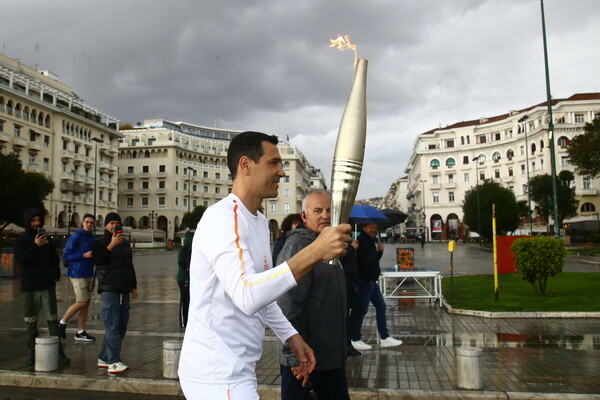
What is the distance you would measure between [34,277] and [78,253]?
1129 mm

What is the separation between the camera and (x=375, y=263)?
7418mm

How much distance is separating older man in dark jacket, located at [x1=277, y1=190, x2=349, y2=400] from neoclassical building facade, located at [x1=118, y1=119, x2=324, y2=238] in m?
74.4

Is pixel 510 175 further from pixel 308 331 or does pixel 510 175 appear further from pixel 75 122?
pixel 308 331

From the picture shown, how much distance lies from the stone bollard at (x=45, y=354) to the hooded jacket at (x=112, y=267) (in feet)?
3.01

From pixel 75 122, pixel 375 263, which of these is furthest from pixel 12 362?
pixel 75 122

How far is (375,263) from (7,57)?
207 ft

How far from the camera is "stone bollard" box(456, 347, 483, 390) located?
17.3 feet

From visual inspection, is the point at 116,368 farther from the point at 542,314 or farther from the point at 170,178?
the point at 170,178

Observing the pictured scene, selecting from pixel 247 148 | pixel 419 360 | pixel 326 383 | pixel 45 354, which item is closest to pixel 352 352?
pixel 419 360

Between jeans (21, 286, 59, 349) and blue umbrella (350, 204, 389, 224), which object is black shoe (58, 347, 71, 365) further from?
blue umbrella (350, 204, 389, 224)

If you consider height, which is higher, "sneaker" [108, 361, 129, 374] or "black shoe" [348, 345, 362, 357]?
"sneaker" [108, 361, 129, 374]

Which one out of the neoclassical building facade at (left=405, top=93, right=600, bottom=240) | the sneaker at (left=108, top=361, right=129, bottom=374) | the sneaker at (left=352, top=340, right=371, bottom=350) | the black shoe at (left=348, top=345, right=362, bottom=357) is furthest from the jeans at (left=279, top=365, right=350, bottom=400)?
the neoclassical building facade at (left=405, top=93, right=600, bottom=240)

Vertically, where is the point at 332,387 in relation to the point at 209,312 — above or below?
below

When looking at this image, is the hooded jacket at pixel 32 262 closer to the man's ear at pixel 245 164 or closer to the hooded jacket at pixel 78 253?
the hooded jacket at pixel 78 253
